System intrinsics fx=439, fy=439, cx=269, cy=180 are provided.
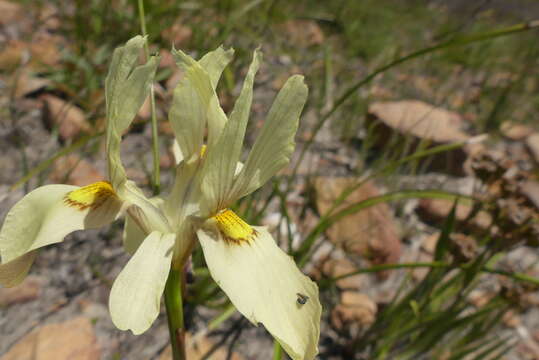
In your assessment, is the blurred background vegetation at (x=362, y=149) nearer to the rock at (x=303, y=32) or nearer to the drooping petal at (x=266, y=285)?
the rock at (x=303, y=32)

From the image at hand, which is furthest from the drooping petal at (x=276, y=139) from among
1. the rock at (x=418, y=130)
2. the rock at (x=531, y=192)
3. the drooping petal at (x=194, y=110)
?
the rock at (x=418, y=130)

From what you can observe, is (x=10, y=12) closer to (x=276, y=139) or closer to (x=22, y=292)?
(x=22, y=292)

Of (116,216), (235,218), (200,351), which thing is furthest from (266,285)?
(200,351)

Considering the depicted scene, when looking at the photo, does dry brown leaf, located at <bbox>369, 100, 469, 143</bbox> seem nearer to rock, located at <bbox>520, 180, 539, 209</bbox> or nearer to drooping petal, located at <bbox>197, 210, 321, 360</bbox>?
rock, located at <bbox>520, 180, 539, 209</bbox>

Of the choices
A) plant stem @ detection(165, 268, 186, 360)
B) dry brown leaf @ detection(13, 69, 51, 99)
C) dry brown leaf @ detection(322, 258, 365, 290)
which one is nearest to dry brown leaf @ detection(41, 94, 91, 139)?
dry brown leaf @ detection(13, 69, 51, 99)

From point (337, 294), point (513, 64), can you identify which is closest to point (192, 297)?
point (337, 294)

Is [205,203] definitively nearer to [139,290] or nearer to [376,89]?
[139,290]
